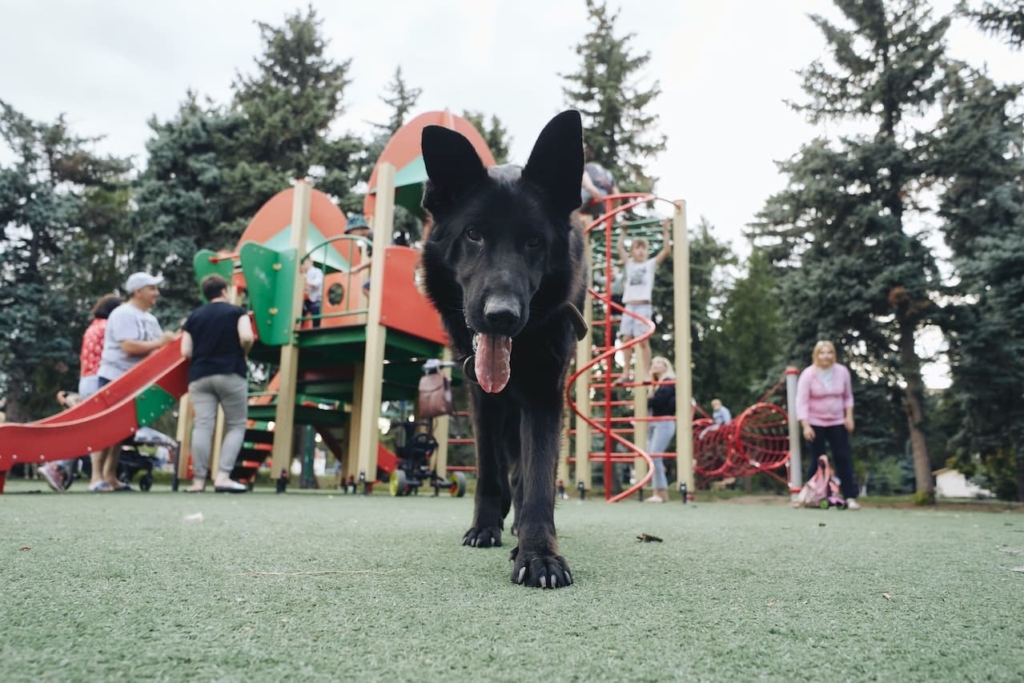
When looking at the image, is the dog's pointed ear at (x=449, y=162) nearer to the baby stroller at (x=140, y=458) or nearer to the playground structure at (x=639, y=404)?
the playground structure at (x=639, y=404)

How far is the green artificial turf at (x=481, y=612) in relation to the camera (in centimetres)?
105

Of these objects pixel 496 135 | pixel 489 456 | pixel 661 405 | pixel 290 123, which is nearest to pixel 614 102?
pixel 496 135

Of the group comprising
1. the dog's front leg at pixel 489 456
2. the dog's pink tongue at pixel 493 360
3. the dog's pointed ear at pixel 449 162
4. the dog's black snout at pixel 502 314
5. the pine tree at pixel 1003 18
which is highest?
the pine tree at pixel 1003 18

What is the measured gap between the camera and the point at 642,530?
3770mm

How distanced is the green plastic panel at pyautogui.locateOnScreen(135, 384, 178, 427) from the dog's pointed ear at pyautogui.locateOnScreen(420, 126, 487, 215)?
5.62 metres

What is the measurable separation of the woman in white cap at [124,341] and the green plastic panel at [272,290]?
1.36 m

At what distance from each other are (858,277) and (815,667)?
14998mm

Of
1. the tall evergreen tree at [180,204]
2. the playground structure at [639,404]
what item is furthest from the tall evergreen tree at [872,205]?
the tall evergreen tree at [180,204]

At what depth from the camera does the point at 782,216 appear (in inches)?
655

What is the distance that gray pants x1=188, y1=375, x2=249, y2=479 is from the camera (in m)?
6.88

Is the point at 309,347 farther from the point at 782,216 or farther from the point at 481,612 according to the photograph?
the point at 782,216

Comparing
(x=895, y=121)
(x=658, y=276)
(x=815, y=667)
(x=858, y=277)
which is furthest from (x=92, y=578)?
(x=658, y=276)

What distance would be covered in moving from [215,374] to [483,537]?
16.6 ft

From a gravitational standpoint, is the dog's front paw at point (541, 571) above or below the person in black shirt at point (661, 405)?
below
